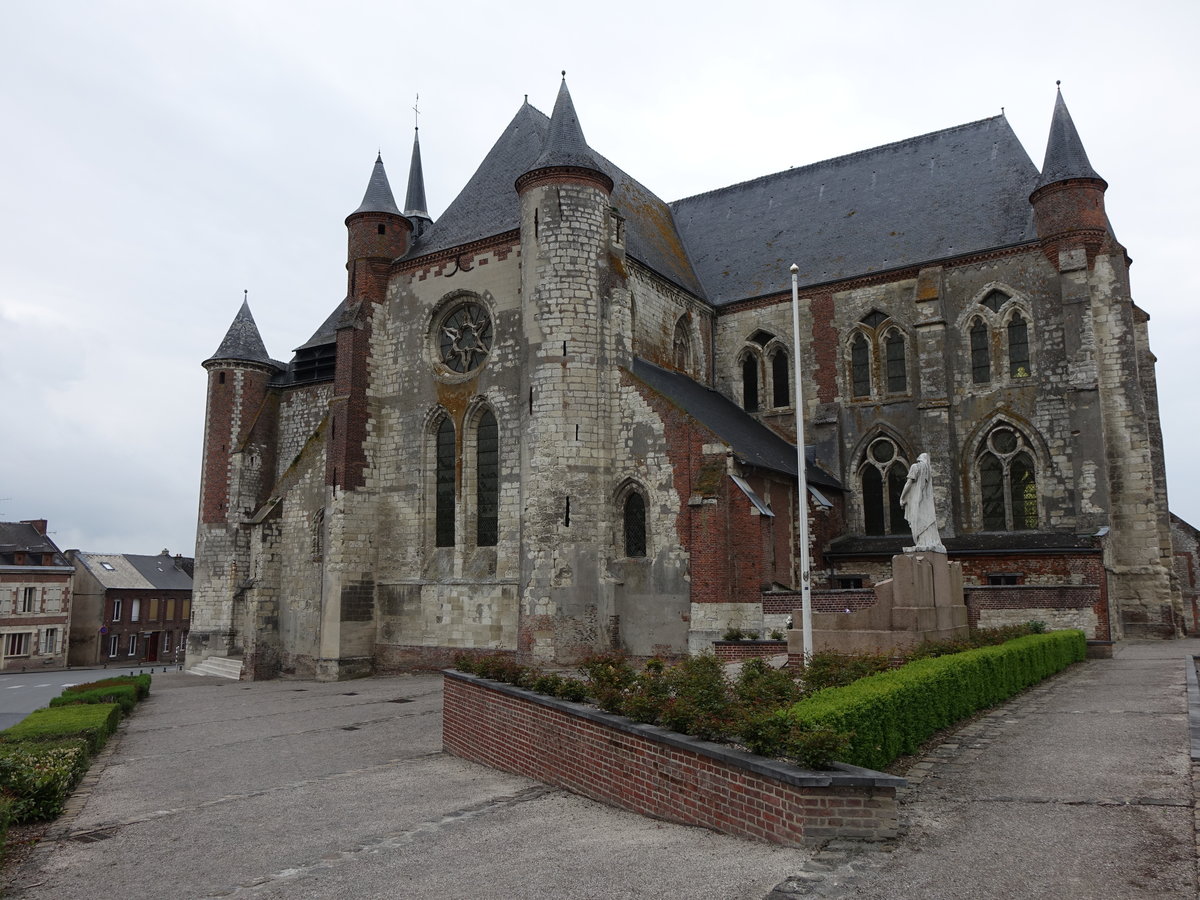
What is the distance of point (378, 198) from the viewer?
28453mm

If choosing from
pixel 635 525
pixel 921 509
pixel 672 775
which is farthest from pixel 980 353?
pixel 672 775

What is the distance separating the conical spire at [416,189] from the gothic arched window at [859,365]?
804 inches

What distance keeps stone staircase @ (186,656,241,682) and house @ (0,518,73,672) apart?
2154 centimetres

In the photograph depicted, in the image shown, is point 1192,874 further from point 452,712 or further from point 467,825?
point 452,712

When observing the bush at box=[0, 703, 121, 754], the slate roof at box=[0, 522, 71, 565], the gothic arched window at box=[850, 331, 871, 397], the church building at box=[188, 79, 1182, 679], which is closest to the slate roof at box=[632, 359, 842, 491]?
the church building at box=[188, 79, 1182, 679]

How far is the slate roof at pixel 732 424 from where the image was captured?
23.0 metres

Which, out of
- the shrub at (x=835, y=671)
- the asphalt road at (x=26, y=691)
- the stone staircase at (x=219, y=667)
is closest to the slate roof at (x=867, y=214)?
the shrub at (x=835, y=671)

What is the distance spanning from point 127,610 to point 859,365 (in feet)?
155

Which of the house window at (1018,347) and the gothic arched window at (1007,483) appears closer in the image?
the gothic arched window at (1007,483)

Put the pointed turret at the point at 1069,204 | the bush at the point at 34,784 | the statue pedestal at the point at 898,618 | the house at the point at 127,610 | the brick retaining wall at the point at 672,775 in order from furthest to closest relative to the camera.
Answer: the house at the point at 127,610 < the pointed turret at the point at 1069,204 < the statue pedestal at the point at 898,618 < the bush at the point at 34,784 < the brick retaining wall at the point at 672,775

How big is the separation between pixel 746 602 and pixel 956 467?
926cm

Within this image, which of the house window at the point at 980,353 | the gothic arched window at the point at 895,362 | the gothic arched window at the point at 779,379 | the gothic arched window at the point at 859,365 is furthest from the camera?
the gothic arched window at the point at 779,379

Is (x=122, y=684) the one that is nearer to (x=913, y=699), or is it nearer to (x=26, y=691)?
(x=26, y=691)

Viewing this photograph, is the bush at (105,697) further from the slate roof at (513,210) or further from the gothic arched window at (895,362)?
the gothic arched window at (895,362)
